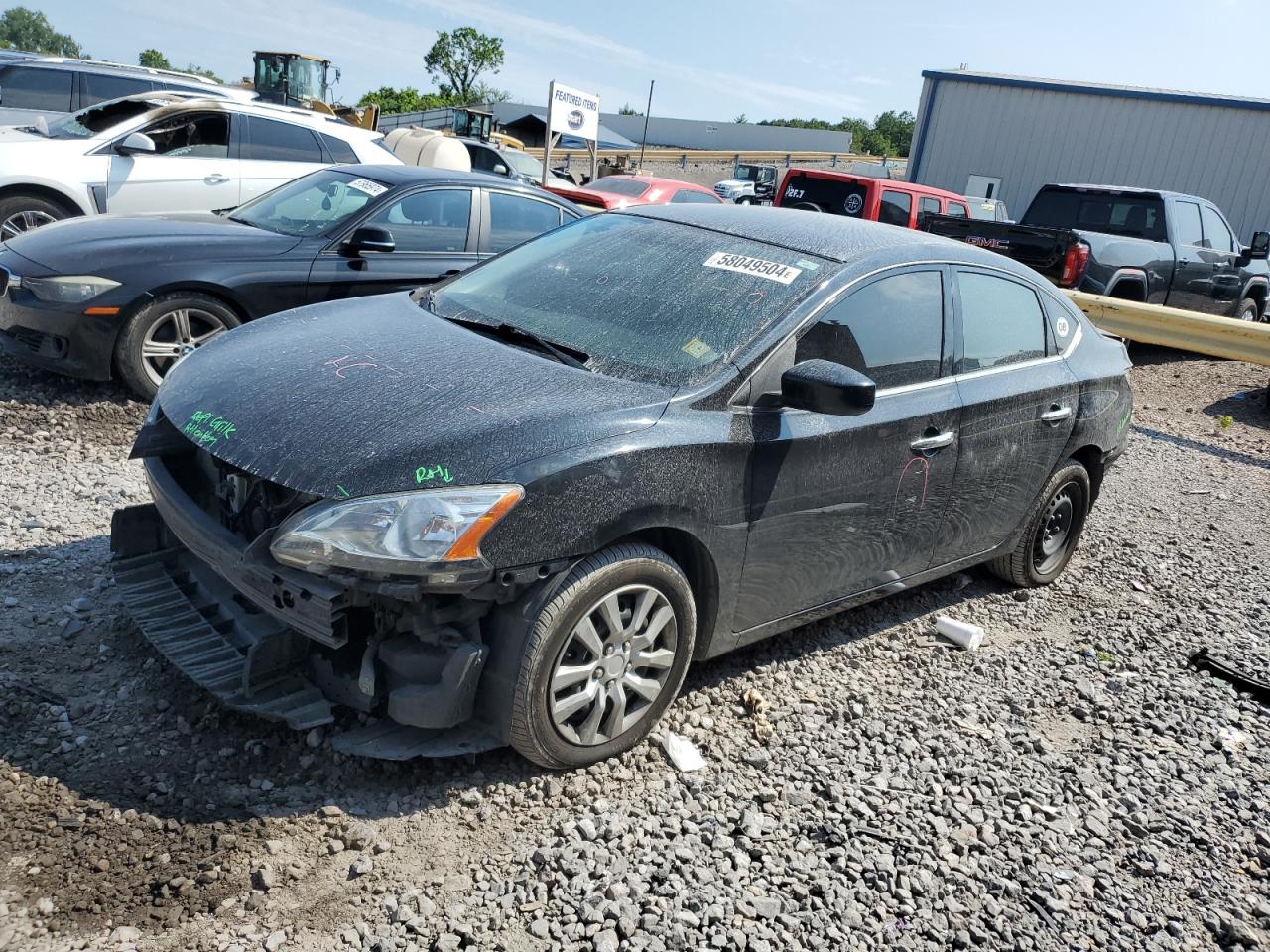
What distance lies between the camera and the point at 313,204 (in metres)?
6.83

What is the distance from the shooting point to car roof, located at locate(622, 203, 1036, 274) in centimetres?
401


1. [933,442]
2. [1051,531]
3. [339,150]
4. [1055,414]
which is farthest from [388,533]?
[339,150]

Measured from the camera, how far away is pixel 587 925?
2680mm

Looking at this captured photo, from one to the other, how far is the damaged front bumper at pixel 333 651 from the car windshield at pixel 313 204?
12.7 feet

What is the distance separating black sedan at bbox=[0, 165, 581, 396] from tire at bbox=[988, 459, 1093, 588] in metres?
4.05

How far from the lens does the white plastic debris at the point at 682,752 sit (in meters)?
3.43

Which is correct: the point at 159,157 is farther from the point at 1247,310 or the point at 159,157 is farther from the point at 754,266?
the point at 1247,310

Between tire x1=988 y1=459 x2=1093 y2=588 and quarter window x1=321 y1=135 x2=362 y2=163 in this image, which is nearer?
tire x1=988 y1=459 x2=1093 y2=588

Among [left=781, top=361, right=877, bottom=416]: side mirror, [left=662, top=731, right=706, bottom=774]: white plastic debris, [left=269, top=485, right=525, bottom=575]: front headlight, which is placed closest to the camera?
[left=269, top=485, right=525, bottom=575]: front headlight

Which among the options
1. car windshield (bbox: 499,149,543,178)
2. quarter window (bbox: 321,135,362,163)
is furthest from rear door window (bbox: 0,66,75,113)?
car windshield (bbox: 499,149,543,178)

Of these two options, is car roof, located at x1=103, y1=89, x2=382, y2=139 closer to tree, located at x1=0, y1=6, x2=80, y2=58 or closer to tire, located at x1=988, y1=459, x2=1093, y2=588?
tire, located at x1=988, y1=459, x2=1093, y2=588

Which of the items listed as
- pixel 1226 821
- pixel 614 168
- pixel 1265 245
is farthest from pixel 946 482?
pixel 614 168

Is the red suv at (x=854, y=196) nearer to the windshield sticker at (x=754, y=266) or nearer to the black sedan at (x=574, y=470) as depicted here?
the black sedan at (x=574, y=470)

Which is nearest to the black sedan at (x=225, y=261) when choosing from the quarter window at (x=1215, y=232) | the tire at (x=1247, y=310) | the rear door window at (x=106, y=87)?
the rear door window at (x=106, y=87)
